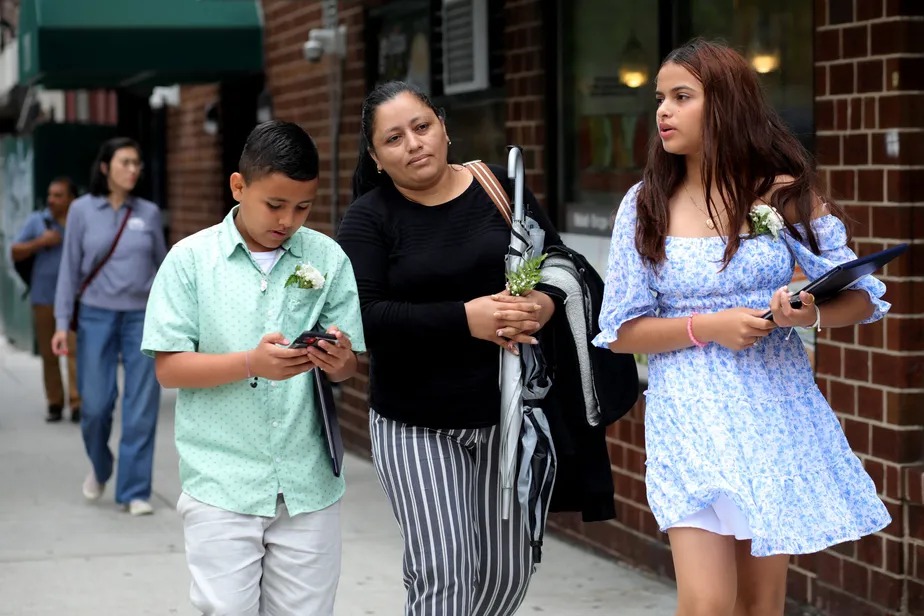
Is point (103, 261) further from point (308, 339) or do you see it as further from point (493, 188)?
point (308, 339)

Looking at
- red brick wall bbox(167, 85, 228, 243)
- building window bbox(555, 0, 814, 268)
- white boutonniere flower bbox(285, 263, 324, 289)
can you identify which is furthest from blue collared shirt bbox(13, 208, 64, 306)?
white boutonniere flower bbox(285, 263, 324, 289)

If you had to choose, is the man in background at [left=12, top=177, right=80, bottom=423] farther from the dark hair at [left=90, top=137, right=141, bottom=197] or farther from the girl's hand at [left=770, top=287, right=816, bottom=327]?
the girl's hand at [left=770, top=287, right=816, bottom=327]

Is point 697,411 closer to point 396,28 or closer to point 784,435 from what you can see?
point 784,435

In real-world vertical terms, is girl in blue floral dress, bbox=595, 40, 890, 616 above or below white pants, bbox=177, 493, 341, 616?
above

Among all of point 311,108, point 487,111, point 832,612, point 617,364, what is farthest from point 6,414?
point 617,364

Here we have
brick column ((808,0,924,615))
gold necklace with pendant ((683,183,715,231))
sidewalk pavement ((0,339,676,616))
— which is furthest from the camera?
sidewalk pavement ((0,339,676,616))

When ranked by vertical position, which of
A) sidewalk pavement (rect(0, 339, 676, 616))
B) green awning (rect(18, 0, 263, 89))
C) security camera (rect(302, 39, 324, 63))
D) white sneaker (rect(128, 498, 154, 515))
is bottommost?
sidewalk pavement (rect(0, 339, 676, 616))

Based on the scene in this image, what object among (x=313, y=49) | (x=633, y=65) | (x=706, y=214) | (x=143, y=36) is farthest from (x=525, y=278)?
(x=143, y=36)

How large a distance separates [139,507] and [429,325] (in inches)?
182

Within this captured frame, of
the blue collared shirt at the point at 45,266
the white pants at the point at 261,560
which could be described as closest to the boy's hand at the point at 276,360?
the white pants at the point at 261,560

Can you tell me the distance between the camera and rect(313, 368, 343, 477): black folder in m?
4.04

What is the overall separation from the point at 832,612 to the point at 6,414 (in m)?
8.76

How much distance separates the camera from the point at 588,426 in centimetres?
436

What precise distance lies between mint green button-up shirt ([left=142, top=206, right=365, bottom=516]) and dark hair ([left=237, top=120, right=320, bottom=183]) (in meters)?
0.19
